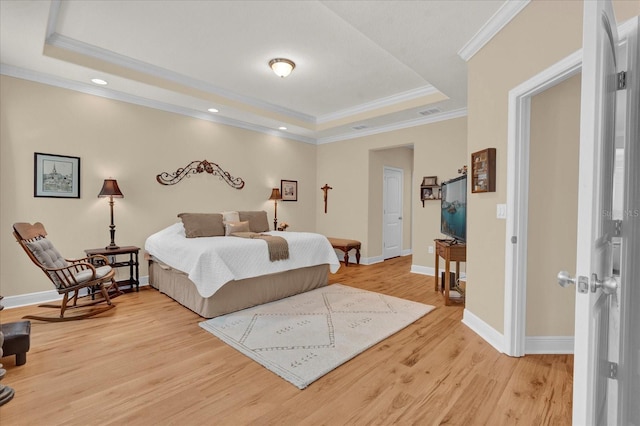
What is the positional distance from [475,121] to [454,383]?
228cm

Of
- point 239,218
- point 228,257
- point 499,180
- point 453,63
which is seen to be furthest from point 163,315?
point 453,63

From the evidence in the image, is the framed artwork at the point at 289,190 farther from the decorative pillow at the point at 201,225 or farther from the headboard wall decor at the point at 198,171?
the decorative pillow at the point at 201,225

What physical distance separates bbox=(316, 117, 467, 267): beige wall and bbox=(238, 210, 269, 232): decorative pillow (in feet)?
6.58

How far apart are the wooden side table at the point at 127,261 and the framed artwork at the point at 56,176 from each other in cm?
78

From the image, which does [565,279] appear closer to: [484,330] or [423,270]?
[484,330]

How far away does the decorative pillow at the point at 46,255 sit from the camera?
9.72 feet

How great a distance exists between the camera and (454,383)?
205cm

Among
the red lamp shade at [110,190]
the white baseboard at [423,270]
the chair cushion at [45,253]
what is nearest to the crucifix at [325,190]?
the white baseboard at [423,270]

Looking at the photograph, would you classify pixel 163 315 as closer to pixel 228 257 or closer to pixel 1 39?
pixel 228 257

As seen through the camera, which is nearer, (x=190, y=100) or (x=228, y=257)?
(x=228, y=257)

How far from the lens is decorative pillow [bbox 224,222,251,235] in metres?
4.50

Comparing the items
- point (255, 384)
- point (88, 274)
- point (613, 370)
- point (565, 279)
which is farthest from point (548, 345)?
point (88, 274)

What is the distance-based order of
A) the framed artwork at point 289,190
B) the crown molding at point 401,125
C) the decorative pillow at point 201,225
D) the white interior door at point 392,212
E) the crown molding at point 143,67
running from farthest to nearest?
the white interior door at point 392,212, the framed artwork at point 289,190, the crown molding at point 401,125, the decorative pillow at point 201,225, the crown molding at point 143,67

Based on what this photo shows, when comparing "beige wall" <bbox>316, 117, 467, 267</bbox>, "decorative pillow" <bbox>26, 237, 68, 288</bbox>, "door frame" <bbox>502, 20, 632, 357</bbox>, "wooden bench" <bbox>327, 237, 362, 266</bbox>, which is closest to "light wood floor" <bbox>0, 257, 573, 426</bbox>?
"door frame" <bbox>502, 20, 632, 357</bbox>
